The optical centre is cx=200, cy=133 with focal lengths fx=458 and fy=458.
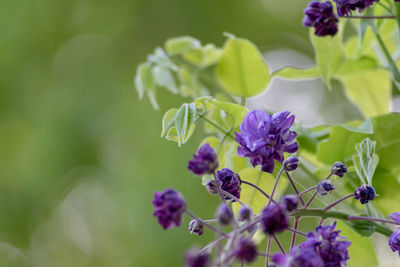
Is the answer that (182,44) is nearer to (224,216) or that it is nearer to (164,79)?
(164,79)

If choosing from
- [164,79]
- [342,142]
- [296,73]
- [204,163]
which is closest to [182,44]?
[164,79]

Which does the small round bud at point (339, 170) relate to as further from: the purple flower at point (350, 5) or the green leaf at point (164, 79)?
the green leaf at point (164, 79)

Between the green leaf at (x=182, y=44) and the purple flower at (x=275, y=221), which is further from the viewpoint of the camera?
the green leaf at (x=182, y=44)

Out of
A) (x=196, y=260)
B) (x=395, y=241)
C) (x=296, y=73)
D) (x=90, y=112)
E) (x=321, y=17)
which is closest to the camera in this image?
(x=196, y=260)

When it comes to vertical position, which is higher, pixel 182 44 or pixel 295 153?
pixel 182 44

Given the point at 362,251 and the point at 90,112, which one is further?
the point at 90,112

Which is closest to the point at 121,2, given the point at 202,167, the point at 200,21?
the point at 200,21

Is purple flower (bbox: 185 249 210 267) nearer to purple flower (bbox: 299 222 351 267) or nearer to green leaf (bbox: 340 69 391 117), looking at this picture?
purple flower (bbox: 299 222 351 267)

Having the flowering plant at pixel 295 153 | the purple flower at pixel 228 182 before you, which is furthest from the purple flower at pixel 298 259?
the purple flower at pixel 228 182
